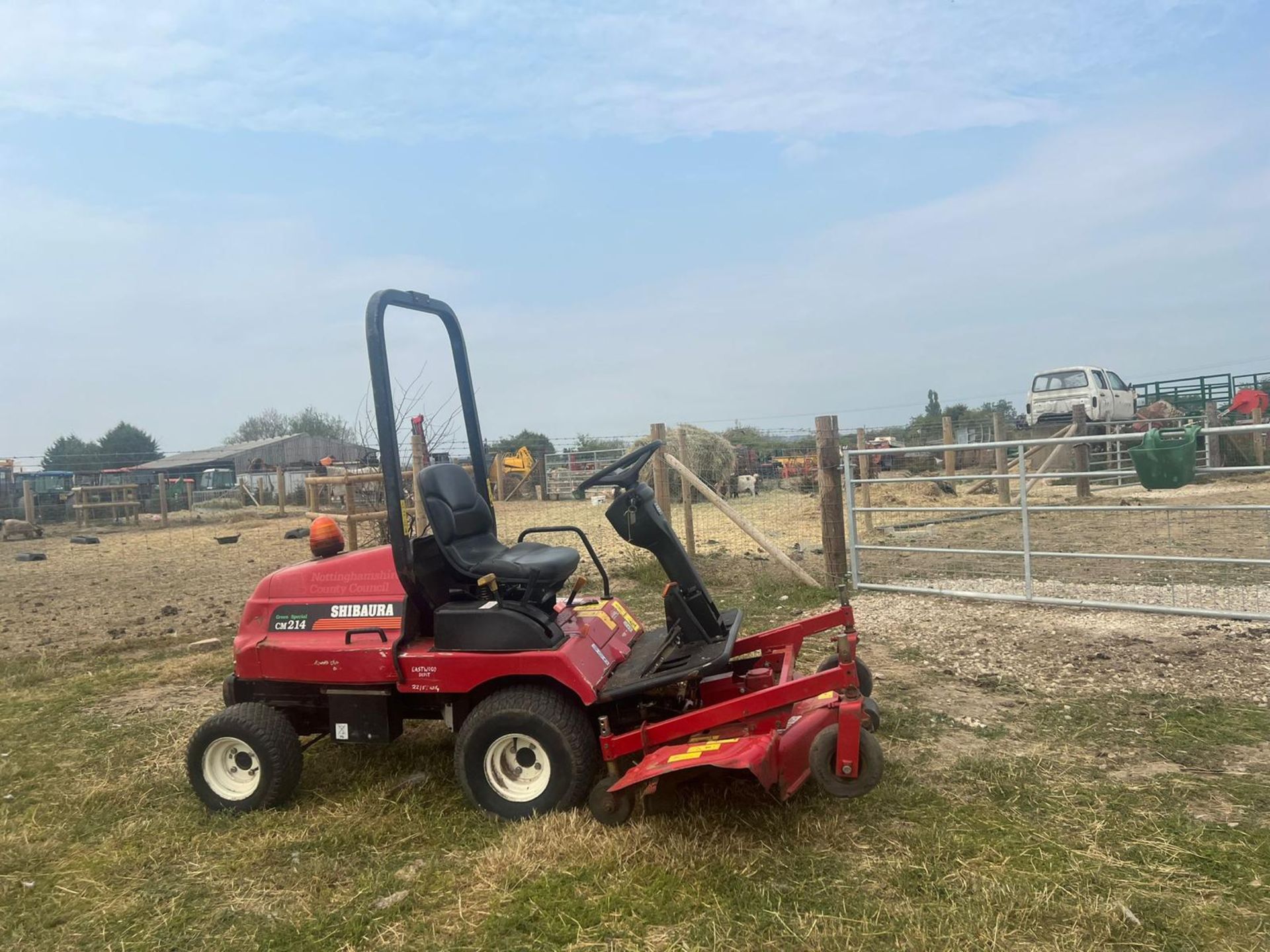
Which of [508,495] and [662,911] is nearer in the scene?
[662,911]

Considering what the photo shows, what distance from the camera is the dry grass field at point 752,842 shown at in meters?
2.81

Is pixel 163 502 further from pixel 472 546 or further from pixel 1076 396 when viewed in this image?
pixel 1076 396

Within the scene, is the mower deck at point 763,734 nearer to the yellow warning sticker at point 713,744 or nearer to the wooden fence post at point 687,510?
the yellow warning sticker at point 713,744

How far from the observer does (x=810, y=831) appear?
3.35 metres

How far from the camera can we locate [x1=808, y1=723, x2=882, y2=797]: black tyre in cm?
318

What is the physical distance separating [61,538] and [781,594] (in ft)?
57.3

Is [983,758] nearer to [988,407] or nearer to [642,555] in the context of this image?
[642,555]

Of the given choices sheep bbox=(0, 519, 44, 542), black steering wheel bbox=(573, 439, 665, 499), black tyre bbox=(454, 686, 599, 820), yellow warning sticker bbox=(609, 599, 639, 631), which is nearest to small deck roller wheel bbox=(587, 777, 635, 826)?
black tyre bbox=(454, 686, 599, 820)

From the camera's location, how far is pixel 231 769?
400 cm

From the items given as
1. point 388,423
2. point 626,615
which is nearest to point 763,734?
point 626,615

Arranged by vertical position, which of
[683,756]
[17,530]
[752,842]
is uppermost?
[17,530]

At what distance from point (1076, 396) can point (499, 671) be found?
20085 millimetres

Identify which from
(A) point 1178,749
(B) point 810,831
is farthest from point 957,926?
(A) point 1178,749

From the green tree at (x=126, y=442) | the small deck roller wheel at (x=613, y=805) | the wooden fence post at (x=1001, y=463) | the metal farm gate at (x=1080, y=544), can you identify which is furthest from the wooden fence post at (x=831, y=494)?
the green tree at (x=126, y=442)
